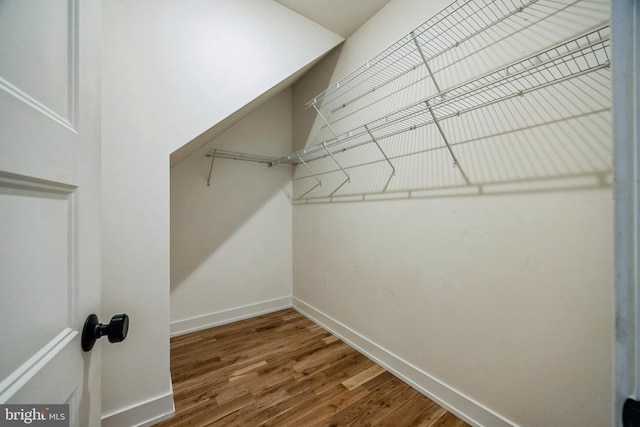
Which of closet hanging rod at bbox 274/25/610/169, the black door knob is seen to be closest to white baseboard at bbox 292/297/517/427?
closet hanging rod at bbox 274/25/610/169

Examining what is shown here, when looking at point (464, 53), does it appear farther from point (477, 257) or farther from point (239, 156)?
point (239, 156)

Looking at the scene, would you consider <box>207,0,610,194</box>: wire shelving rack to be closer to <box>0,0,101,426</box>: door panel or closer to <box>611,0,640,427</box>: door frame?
Answer: <box>611,0,640,427</box>: door frame

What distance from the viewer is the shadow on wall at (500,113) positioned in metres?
0.86

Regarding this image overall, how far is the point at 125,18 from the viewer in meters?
1.10

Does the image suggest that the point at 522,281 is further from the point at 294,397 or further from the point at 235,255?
the point at 235,255

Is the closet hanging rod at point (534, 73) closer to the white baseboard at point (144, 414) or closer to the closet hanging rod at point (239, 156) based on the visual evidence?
the closet hanging rod at point (239, 156)

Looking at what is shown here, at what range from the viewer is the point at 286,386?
1.45 m

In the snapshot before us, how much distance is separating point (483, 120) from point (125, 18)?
179 cm

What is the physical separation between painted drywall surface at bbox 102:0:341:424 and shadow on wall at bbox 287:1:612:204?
94 centimetres

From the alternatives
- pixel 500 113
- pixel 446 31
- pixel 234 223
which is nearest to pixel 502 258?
pixel 500 113

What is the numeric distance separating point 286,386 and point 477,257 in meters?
1.35

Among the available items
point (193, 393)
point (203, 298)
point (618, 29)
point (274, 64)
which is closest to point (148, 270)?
point (193, 393)

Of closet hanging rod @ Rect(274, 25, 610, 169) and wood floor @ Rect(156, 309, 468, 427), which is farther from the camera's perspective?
wood floor @ Rect(156, 309, 468, 427)

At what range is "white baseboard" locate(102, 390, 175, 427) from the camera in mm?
1124
